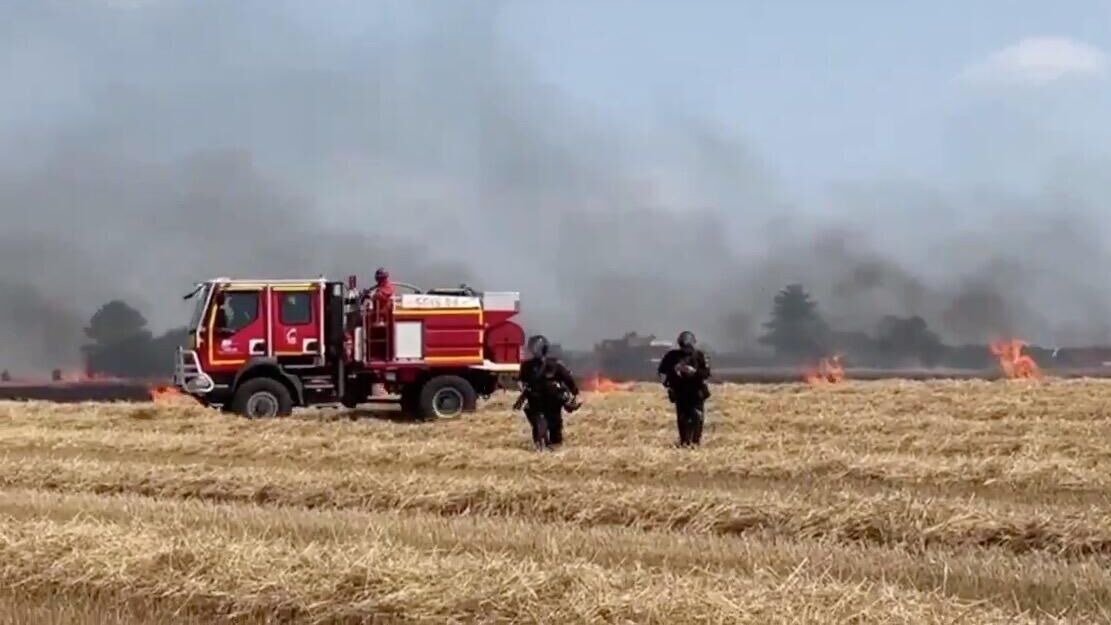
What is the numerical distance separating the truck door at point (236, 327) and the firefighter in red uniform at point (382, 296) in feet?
6.75

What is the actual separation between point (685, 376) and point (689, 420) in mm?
569

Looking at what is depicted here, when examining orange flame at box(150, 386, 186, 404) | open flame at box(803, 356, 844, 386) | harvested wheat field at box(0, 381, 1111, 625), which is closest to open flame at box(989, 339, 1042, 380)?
open flame at box(803, 356, 844, 386)

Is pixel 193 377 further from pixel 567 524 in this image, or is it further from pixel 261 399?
pixel 567 524

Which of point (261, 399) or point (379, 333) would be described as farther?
point (379, 333)

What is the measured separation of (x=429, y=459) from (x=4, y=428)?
31.1 feet

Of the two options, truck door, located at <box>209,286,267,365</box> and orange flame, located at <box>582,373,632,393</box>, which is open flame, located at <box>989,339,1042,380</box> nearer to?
orange flame, located at <box>582,373,632,393</box>

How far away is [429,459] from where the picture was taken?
15.6 meters

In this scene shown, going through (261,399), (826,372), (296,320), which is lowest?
(261,399)

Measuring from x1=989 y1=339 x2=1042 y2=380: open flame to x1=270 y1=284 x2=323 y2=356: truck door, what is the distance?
17170mm

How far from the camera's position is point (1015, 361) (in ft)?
109

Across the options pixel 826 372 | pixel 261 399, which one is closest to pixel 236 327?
pixel 261 399

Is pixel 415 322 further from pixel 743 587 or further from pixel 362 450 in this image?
pixel 743 587

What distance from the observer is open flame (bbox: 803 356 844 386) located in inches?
1296

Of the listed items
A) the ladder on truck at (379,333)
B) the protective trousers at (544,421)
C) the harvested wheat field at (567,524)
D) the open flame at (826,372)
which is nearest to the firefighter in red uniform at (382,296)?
the ladder on truck at (379,333)
